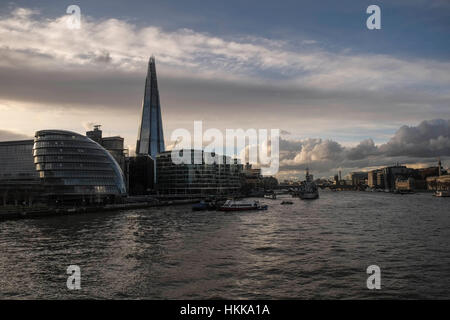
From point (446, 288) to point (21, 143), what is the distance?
12575cm

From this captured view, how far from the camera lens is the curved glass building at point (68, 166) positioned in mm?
108000

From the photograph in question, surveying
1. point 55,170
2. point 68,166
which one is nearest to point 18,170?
point 55,170

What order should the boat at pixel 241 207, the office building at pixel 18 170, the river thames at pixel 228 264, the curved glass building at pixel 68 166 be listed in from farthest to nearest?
the office building at pixel 18 170
the curved glass building at pixel 68 166
the boat at pixel 241 207
the river thames at pixel 228 264

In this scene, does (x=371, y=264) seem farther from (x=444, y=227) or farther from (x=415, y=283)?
(x=444, y=227)

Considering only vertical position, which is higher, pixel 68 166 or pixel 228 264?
pixel 68 166

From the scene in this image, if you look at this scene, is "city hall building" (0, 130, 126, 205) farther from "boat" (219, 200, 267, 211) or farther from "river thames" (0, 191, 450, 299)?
"river thames" (0, 191, 450, 299)

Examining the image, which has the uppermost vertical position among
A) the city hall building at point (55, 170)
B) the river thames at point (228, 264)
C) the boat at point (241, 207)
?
the city hall building at point (55, 170)

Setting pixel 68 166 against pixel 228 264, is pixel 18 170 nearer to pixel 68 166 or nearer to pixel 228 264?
pixel 68 166

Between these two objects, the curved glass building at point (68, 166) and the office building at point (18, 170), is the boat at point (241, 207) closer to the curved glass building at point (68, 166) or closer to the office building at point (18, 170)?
the curved glass building at point (68, 166)

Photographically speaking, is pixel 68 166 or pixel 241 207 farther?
pixel 68 166

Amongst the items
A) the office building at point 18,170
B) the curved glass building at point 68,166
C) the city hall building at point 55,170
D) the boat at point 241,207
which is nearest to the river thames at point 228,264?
the boat at point 241,207

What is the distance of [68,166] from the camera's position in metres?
109
